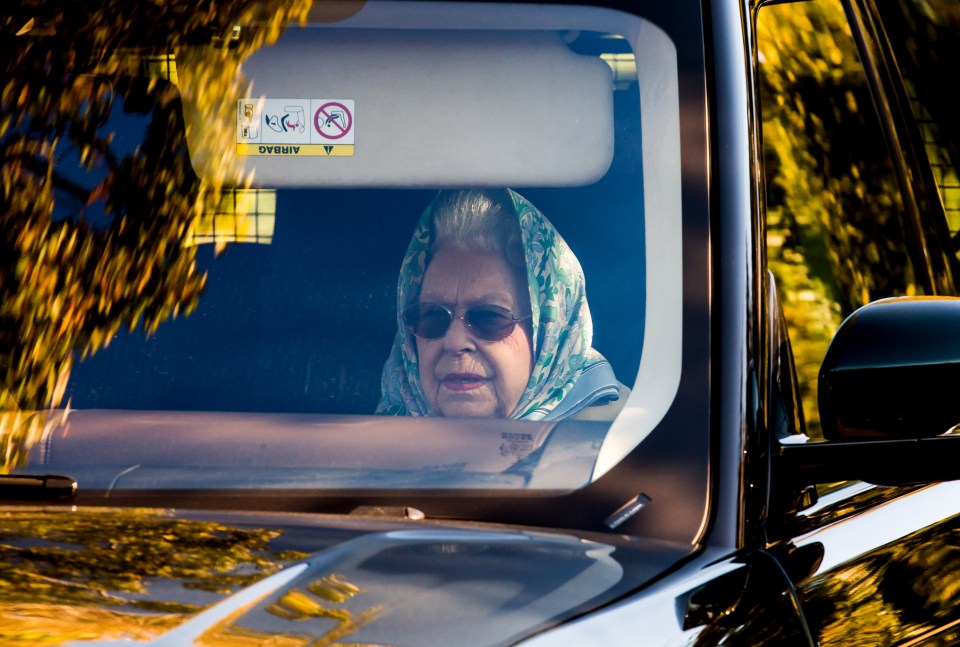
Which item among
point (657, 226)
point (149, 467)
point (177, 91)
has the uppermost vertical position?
point (177, 91)

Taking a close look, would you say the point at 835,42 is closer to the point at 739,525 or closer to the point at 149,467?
the point at 739,525

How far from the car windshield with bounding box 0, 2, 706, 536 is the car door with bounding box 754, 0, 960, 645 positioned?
0.87 ft

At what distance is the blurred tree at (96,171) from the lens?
232 cm

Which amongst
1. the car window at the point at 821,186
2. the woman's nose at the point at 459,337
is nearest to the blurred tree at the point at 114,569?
the woman's nose at the point at 459,337

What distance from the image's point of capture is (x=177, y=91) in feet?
7.97

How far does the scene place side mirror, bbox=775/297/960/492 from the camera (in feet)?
7.02

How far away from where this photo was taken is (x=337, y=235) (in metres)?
2.41

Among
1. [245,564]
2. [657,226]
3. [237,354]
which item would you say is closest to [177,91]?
[237,354]

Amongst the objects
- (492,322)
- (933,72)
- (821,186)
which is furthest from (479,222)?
(933,72)

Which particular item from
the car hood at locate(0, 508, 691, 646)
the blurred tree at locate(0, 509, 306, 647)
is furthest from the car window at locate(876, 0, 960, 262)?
the blurred tree at locate(0, 509, 306, 647)

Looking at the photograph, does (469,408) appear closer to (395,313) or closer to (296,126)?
(395,313)

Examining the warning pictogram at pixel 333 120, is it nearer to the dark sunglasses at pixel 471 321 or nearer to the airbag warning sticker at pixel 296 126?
the airbag warning sticker at pixel 296 126

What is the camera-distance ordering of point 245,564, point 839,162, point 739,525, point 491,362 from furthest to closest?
point 839,162 < point 491,362 < point 739,525 < point 245,564

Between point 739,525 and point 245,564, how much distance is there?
708mm
